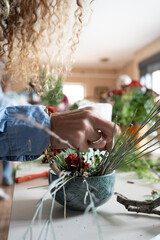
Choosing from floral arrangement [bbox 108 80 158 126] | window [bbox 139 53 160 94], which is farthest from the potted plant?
Answer: window [bbox 139 53 160 94]

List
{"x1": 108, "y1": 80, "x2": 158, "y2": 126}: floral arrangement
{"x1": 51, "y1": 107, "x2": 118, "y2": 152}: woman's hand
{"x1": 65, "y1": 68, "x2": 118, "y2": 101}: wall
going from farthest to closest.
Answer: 1. {"x1": 65, "y1": 68, "x2": 118, "y2": 101}: wall
2. {"x1": 108, "y1": 80, "x2": 158, "y2": 126}: floral arrangement
3. {"x1": 51, "y1": 107, "x2": 118, "y2": 152}: woman's hand

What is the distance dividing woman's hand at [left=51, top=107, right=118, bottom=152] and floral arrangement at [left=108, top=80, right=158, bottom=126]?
0.69 metres

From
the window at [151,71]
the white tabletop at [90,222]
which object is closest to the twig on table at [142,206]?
the white tabletop at [90,222]

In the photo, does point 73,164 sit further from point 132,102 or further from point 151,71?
point 151,71

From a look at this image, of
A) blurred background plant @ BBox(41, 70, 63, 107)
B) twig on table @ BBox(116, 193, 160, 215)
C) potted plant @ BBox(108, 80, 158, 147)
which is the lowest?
twig on table @ BBox(116, 193, 160, 215)

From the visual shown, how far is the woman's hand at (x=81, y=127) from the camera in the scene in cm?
37

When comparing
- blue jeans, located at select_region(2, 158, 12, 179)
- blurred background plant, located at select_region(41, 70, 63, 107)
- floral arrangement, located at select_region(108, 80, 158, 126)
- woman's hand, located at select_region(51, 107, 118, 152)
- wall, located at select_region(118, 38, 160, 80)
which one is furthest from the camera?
wall, located at select_region(118, 38, 160, 80)

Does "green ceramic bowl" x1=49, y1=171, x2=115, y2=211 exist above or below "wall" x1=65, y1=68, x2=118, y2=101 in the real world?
below

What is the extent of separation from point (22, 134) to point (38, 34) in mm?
450

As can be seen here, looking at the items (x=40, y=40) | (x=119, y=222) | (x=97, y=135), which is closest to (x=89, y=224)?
(x=119, y=222)

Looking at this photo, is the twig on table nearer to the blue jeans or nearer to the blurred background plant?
the blurred background plant

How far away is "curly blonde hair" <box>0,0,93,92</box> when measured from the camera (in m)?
0.66

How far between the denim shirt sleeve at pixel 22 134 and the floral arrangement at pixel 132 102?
0.73 m

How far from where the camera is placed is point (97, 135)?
389mm
